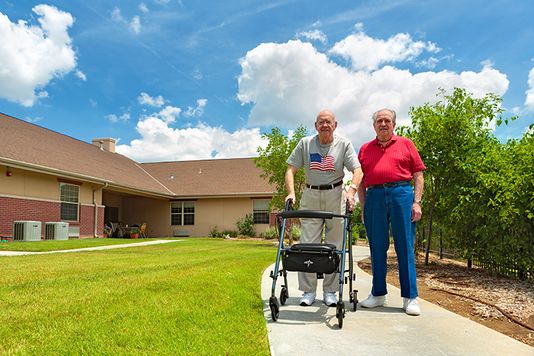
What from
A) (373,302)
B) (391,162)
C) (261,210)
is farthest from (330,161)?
(261,210)

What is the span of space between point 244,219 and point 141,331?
23.3m

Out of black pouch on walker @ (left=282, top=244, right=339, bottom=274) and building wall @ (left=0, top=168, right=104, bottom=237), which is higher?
building wall @ (left=0, top=168, right=104, bottom=237)

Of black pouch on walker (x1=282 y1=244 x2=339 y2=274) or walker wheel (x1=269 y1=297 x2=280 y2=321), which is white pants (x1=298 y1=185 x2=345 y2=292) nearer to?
black pouch on walker (x1=282 y1=244 x2=339 y2=274)

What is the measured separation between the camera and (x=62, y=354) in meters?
2.74

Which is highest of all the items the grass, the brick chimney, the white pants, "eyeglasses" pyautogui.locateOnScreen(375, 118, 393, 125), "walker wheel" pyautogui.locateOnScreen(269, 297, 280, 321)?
the brick chimney

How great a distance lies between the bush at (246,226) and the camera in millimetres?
26031

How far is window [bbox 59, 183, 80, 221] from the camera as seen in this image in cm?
1888

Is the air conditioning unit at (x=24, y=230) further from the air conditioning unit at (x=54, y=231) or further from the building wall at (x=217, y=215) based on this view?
the building wall at (x=217, y=215)

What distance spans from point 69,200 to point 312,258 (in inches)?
703

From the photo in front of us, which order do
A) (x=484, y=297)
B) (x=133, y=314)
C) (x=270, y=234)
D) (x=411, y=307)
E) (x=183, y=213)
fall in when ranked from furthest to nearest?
(x=183, y=213), (x=270, y=234), (x=484, y=297), (x=411, y=307), (x=133, y=314)

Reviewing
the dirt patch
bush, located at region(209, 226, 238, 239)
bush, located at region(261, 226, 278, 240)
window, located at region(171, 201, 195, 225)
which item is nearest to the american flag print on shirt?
the dirt patch

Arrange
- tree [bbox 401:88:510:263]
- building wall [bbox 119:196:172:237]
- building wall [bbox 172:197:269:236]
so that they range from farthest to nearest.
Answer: building wall [bbox 119:196:172:237] < building wall [bbox 172:197:269:236] < tree [bbox 401:88:510:263]

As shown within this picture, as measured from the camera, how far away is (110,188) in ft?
70.7

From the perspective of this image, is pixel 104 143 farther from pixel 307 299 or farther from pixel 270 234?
pixel 307 299
